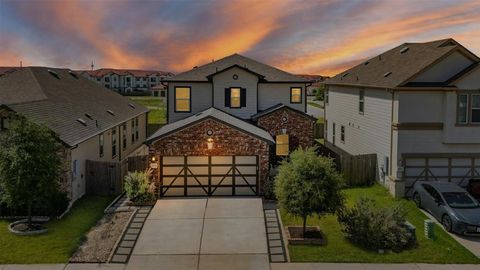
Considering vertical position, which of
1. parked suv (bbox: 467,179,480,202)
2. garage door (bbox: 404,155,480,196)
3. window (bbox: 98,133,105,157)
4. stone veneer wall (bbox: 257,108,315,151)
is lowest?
parked suv (bbox: 467,179,480,202)

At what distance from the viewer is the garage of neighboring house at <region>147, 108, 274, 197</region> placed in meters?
20.1

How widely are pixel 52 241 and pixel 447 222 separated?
14081mm

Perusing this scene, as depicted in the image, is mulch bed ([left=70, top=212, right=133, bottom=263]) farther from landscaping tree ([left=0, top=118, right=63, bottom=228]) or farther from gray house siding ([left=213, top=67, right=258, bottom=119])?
gray house siding ([left=213, top=67, right=258, bottom=119])

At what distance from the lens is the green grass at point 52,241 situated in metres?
13.6

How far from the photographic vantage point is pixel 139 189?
62.7 feet

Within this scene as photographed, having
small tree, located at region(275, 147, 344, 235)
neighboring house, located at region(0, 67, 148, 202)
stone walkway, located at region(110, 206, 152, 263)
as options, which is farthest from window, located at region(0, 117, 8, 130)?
small tree, located at region(275, 147, 344, 235)

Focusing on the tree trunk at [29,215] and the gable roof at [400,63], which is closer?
the tree trunk at [29,215]

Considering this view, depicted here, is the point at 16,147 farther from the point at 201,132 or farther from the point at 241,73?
the point at 241,73

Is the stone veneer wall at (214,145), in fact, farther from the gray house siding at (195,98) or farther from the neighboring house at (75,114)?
the gray house siding at (195,98)

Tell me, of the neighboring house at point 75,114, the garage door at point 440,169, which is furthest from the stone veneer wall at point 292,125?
the neighboring house at point 75,114

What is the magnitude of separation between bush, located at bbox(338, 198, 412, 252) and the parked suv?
638 cm

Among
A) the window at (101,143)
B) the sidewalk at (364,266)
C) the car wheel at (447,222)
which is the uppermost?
the window at (101,143)

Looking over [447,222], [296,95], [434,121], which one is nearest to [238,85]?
[296,95]

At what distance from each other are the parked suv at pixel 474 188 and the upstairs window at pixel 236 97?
46.0 feet
